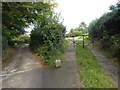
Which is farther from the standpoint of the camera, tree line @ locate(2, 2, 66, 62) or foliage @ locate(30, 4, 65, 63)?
foliage @ locate(30, 4, 65, 63)

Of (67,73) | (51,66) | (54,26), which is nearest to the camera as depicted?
(67,73)

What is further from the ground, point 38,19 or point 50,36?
point 38,19

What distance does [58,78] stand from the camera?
383 cm

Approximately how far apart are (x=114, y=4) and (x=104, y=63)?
300cm

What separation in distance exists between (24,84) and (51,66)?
1778 millimetres

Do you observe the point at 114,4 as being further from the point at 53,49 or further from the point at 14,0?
the point at 14,0

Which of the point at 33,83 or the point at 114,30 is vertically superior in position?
the point at 114,30

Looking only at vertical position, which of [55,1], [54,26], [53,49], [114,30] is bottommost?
→ [53,49]

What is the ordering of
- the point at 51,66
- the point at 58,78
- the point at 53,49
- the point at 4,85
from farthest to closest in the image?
the point at 53,49 < the point at 51,66 < the point at 58,78 < the point at 4,85

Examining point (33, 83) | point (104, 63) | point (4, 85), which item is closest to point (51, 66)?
point (33, 83)

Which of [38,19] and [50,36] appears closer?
[38,19]

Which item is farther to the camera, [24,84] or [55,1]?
[55,1]

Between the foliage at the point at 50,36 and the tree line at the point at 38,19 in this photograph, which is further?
the foliage at the point at 50,36

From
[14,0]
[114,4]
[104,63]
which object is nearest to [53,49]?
[104,63]
